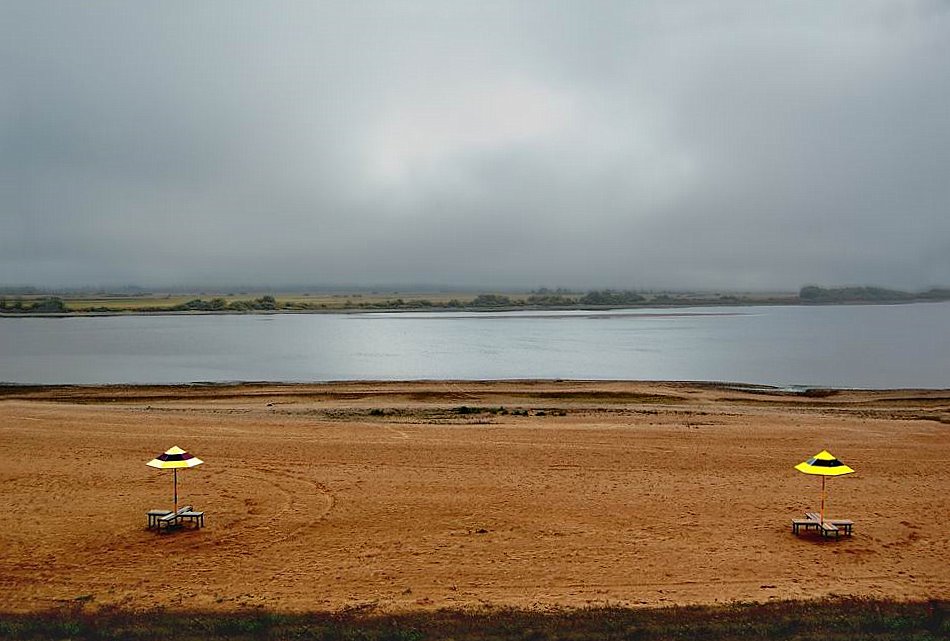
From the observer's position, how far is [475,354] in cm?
6312

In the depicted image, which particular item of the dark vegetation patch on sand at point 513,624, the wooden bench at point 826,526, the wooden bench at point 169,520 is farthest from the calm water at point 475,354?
the dark vegetation patch on sand at point 513,624

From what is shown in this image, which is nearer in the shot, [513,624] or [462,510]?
[513,624]

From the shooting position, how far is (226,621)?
32.7ft

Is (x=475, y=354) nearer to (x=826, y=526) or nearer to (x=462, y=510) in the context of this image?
(x=462, y=510)

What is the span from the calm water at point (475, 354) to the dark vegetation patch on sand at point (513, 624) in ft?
120

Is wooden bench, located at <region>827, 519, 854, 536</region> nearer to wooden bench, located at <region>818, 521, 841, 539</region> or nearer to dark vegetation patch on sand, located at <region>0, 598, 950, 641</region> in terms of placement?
wooden bench, located at <region>818, 521, 841, 539</region>

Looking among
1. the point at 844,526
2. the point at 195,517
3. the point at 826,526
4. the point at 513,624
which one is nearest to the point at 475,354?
the point at 195,517

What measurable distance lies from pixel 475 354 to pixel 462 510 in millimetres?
48254

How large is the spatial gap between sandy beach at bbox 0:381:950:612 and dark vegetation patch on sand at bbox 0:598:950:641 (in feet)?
1.16

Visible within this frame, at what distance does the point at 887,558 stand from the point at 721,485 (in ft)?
15.8

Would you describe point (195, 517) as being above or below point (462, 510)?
above

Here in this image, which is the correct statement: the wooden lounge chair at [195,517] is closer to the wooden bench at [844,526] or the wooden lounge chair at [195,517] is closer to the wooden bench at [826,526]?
the wooden bench at [826,526]

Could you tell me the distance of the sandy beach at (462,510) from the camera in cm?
1112

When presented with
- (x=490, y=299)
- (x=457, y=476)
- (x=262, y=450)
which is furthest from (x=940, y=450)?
(x=490, y=299)
